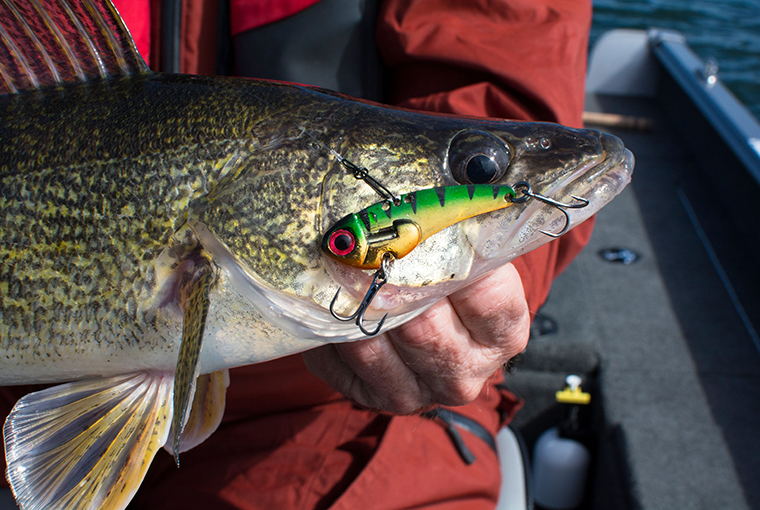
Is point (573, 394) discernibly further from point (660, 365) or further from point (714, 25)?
point (714, 25)

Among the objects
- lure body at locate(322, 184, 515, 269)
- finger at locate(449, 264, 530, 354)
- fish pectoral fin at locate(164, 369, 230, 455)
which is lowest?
fish pectoral fin at locate(164, 369, 230, 455)

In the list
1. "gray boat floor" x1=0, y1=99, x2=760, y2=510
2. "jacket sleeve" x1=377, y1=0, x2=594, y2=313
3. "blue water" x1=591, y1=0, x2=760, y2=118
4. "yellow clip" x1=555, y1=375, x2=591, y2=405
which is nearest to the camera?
"jacket sleeve" x1=377, y1=0, x2=594, y2=313

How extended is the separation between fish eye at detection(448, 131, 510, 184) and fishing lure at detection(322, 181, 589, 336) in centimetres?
4

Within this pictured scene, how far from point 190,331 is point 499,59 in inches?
47.2

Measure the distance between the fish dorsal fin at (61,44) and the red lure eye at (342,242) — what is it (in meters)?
0.66

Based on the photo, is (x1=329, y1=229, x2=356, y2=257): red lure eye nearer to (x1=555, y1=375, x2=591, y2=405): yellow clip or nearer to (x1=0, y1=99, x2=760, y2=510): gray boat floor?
(x1=0, y1=99, x2=760, y2=510): gray boat floor

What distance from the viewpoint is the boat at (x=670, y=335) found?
233cm

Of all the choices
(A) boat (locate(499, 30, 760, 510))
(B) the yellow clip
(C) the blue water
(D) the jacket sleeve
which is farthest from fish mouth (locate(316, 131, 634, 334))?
(C) the blue water

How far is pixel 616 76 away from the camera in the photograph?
6.27 meters

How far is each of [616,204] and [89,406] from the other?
4.02 m

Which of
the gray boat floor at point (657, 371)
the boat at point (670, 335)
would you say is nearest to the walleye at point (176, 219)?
the gray boat floor at point (657, 371)

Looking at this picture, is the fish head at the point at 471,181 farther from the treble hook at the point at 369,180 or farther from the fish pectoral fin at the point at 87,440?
the fish pectoral fin at the point at 87,440

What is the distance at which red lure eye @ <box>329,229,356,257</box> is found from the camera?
3.25 feet

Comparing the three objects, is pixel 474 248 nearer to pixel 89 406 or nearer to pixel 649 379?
pixel 89 406
